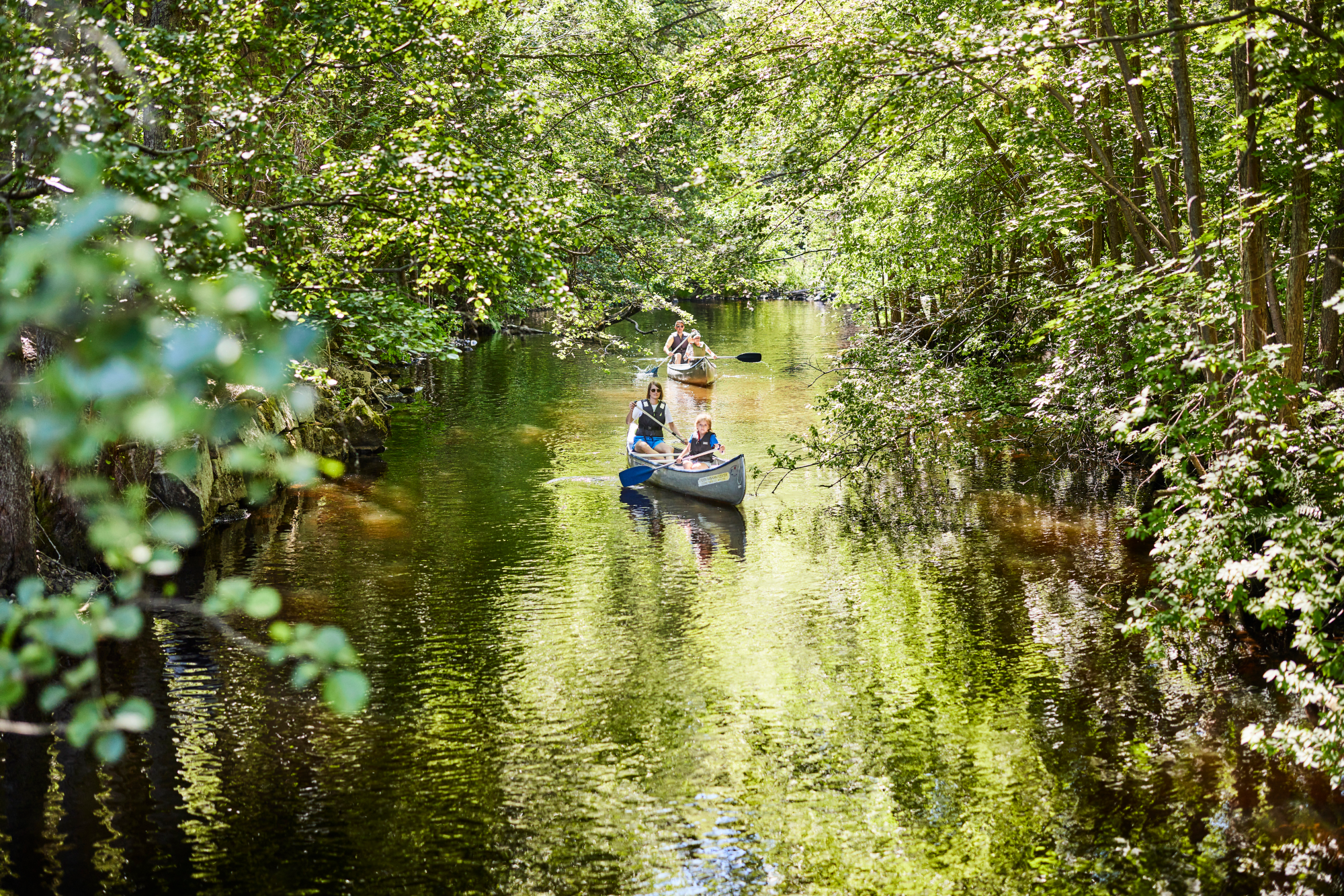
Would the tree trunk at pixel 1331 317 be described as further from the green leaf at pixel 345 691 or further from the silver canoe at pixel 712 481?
the green leaf at pixel 345 691

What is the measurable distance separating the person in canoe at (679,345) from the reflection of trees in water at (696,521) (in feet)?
37.2

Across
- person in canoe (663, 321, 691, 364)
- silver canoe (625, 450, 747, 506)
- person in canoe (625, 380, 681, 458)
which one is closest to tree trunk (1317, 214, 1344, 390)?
silver canoe (625, 450, 747, 506)

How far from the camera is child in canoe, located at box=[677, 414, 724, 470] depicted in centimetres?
1655

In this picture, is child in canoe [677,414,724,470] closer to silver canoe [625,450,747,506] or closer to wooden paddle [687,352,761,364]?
silver canoe [625,450,747,506]

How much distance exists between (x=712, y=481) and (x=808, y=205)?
14.5 ft

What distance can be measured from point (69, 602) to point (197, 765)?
249 inches

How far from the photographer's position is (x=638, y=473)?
16281 mm

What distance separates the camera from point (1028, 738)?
26.1 ft

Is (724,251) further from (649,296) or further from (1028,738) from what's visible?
(1028,738)

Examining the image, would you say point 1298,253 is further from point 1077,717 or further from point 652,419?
point 652,419

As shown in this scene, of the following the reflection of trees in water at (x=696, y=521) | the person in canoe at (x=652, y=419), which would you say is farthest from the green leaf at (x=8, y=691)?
the person in canoe at (x=652, y=419)

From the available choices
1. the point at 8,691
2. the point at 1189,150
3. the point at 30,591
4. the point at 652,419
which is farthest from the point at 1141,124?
the point at 8,691

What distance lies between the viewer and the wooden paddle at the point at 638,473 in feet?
53.3

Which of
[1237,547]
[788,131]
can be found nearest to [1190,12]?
[788,131]
